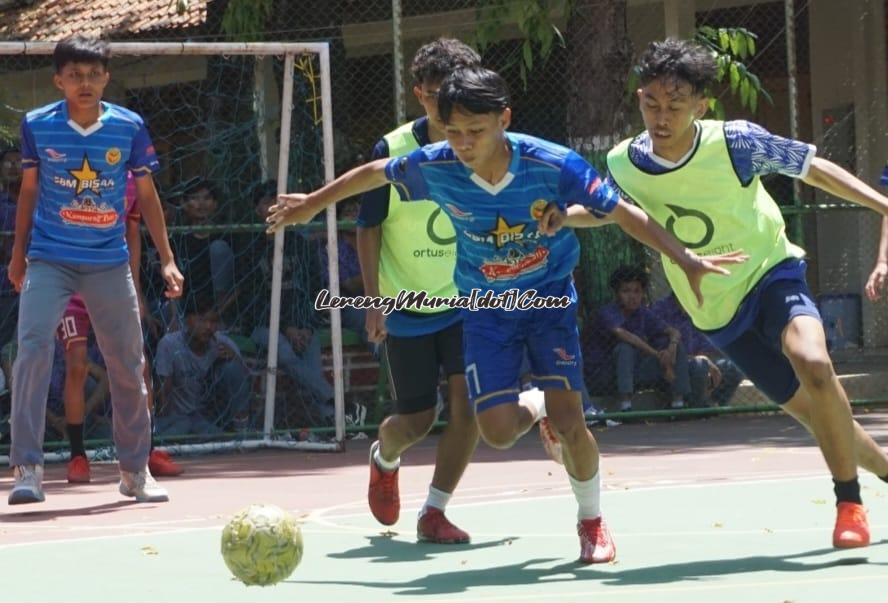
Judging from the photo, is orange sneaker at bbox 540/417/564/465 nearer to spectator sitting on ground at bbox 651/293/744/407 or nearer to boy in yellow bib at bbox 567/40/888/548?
boy in yellow bib at bbox 567/40/888/548

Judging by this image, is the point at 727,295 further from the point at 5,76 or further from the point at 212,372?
the point at 5,76

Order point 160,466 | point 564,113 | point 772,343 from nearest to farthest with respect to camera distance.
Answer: point 772,343 → point 160,466 → point 564,113

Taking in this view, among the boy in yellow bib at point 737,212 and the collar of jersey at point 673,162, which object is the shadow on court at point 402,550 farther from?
the collar of jersey at point 673,162

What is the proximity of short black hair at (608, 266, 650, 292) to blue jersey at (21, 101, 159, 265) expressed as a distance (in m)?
5.60

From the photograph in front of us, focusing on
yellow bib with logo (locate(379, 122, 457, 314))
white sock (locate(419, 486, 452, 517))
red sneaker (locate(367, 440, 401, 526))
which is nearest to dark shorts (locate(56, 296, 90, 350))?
yellow bib with logo (locate(379, 122, 457, 314))

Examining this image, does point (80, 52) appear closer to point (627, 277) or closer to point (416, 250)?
point (416, 250)

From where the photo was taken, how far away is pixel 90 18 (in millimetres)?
18891

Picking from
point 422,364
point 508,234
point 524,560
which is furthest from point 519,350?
point 422,364

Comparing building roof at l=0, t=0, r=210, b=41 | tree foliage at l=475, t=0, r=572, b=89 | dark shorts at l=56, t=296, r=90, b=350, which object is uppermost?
building roof at l=0, t=0, r=210, b=41

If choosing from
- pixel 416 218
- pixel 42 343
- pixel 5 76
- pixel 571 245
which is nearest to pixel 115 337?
pixel 42 343

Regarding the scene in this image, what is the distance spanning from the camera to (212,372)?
1266 centimetres

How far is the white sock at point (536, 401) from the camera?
718 cm

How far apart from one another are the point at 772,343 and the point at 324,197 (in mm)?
1895

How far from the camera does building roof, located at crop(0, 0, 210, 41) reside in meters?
17.4
